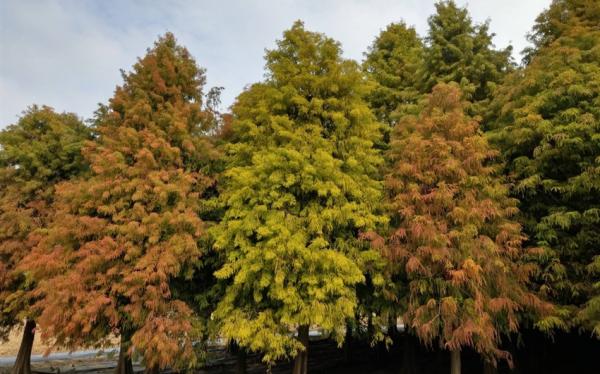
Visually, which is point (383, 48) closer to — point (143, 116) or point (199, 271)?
point (143, 116)

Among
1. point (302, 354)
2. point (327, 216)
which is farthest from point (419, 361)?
point (327, 216)

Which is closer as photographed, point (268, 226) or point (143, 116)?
point (268, 226)

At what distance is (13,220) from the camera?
50.0ft

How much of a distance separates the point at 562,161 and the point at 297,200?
26.3ft

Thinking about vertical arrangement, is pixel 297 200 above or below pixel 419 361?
above

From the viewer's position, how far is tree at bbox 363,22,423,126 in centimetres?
1655

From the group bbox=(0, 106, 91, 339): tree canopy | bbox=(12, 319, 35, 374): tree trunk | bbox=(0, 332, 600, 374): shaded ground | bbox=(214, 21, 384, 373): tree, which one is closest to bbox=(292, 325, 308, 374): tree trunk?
bbox=(214, 21, 384, 373): tree

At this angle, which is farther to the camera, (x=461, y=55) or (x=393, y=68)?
(x=393, y=68)

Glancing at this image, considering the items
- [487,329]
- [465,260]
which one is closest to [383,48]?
[465,260]

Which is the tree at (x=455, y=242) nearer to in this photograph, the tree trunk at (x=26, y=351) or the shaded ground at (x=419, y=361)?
the shaded ground at (x=419, y=361)

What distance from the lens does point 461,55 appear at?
14961 millimetres

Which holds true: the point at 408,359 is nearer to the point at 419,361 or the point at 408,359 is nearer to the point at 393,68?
the point at 419,361

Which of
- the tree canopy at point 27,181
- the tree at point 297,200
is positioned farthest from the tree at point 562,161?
the tree canopy at point 27,181

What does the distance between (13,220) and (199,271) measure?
8.72m
